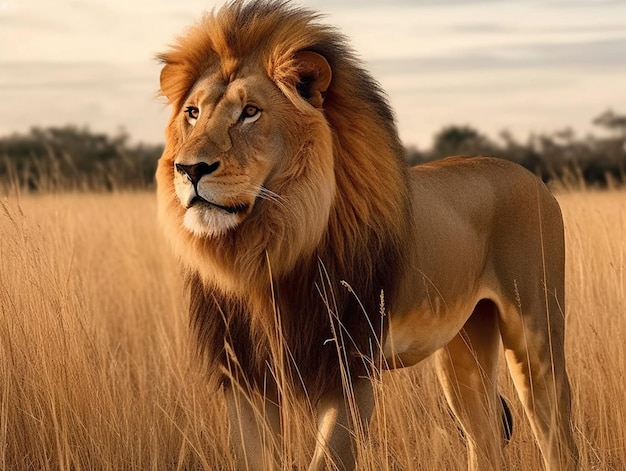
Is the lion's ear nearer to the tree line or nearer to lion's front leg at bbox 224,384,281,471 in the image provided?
lion's front leg at bbox 224,384,281,471

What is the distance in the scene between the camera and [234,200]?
10.5 feet

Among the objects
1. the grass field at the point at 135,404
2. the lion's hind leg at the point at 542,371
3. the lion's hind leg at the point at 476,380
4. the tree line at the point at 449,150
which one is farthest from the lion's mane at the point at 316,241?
the tree line at the point at 449,150

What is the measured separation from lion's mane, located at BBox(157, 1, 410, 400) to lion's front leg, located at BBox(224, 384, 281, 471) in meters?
0.07

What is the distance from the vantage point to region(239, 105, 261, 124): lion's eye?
334 centimetres

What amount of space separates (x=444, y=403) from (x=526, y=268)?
39.8 inches

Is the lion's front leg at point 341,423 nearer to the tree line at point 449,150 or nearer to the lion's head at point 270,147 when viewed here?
the lion's head at point 270,147

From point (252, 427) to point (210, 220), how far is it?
0.78 m

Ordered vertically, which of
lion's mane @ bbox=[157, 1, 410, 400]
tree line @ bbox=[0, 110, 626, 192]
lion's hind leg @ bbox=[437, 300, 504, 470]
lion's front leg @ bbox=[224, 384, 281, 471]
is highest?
lion's mane @ bbox=[157, 1, 410, 400]

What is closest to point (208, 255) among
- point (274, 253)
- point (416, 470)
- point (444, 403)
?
point (274, 253)

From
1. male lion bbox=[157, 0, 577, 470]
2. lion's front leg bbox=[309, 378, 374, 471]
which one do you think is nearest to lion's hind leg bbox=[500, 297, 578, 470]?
male lion bbox=[157, 0, 577, 470]

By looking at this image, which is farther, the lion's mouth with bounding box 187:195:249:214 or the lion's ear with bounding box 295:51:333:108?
the lion's ear with bounding box 295:51:333:108

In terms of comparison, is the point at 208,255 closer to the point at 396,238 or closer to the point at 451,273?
the point at 396,238

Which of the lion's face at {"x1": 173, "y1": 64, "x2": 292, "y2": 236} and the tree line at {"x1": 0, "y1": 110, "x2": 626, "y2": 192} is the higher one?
the lion's face at {"x1": 173, "y1": 64, "x2": 292, "y2": 236}

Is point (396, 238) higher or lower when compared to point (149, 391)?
higher
